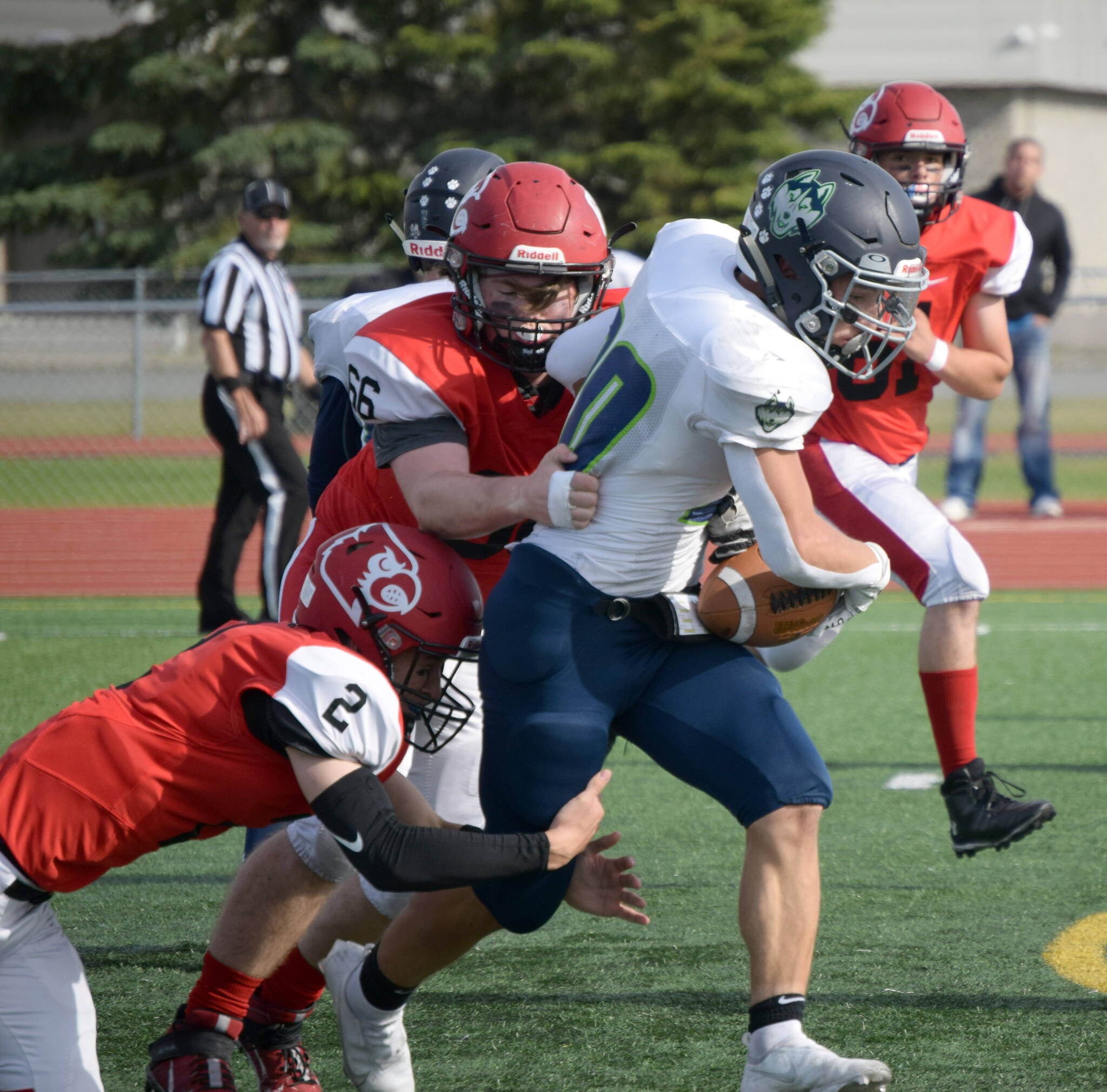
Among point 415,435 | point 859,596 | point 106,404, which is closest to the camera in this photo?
point 859,596

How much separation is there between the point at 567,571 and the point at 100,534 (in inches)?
336

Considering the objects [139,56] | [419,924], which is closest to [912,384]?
[419,924]

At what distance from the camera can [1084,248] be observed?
84.8ft

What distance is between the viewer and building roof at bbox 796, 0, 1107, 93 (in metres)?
25.8

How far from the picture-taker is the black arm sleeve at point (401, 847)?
222 centimetres

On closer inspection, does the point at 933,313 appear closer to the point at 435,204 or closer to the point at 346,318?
the point at 435,204

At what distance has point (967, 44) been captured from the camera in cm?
2598

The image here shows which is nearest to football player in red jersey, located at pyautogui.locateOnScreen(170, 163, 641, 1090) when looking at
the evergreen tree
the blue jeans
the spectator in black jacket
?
the spectator in black jacket

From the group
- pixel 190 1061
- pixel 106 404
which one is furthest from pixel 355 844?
pixel 106 404

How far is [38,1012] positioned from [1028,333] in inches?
337

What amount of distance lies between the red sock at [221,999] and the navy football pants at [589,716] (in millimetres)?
459

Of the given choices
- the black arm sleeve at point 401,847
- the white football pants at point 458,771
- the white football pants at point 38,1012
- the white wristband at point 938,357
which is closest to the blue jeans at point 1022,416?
the white wristband at point 938,357

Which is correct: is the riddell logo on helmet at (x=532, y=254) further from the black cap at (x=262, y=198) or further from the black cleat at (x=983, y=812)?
the black cap at (x=262, y=198)

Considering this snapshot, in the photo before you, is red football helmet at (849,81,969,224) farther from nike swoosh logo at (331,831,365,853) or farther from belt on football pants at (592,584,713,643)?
nike swoosh logo at (331,831,365,853)
